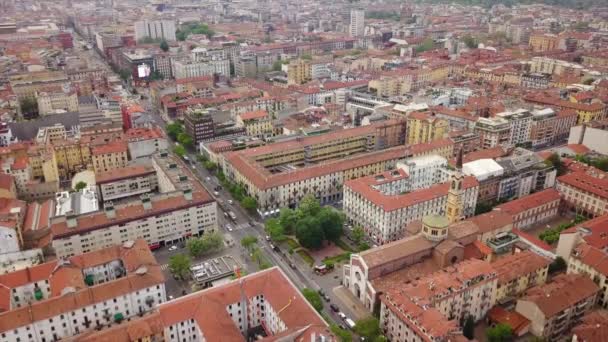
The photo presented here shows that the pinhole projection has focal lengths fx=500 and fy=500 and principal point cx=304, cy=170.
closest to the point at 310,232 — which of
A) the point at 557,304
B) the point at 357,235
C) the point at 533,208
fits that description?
the point at 357,235

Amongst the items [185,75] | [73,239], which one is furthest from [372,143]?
[185,75]

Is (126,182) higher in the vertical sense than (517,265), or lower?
lower

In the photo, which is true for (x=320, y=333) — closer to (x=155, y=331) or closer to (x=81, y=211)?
(x=155, y=331)

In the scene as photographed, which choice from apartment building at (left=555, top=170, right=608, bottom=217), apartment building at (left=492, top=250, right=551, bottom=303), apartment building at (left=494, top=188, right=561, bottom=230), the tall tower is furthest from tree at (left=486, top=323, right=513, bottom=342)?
apartment building at (left=555, top=170, right=608, bottom=217)

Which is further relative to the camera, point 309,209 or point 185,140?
point 185,140

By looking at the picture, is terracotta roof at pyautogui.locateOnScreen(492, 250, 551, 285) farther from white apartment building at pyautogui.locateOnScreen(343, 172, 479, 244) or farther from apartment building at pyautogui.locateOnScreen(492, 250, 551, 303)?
white apartment building at pyautogui.locateOnScreen(343, 172, 479, 244)

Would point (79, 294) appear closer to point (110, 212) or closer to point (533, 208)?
point (110, 212)
